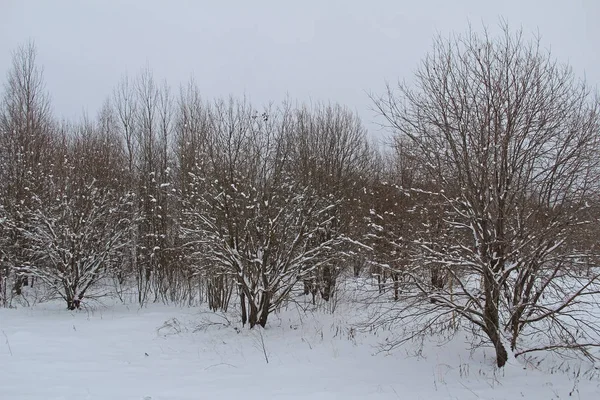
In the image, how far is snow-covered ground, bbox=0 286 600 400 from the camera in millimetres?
5930

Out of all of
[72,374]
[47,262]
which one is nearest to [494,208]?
[72,374]

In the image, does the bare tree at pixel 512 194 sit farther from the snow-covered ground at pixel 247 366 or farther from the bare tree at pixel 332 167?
the bare tree at pixel 332 167

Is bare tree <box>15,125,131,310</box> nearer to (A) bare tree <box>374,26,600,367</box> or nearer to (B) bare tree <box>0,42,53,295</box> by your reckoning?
(B) bare tree <box>0,42,53,295</box>

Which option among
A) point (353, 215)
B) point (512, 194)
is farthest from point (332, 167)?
point (512, 194)

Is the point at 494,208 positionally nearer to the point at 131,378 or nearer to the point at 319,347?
the point at 319,347

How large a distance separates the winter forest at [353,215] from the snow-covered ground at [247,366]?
0.45m

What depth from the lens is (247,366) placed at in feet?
24.6

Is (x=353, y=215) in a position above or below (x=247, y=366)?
above

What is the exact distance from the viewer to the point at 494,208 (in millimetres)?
6645

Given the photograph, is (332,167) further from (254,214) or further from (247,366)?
(247,366)

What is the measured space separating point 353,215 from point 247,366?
627 centimetres

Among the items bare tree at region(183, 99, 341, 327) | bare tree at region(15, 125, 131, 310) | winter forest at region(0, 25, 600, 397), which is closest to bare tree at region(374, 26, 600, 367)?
winter forest at region(0, 25, 600, 397)

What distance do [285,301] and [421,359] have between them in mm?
4338

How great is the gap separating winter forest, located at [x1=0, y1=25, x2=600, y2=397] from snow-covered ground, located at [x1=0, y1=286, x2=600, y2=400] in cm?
45
